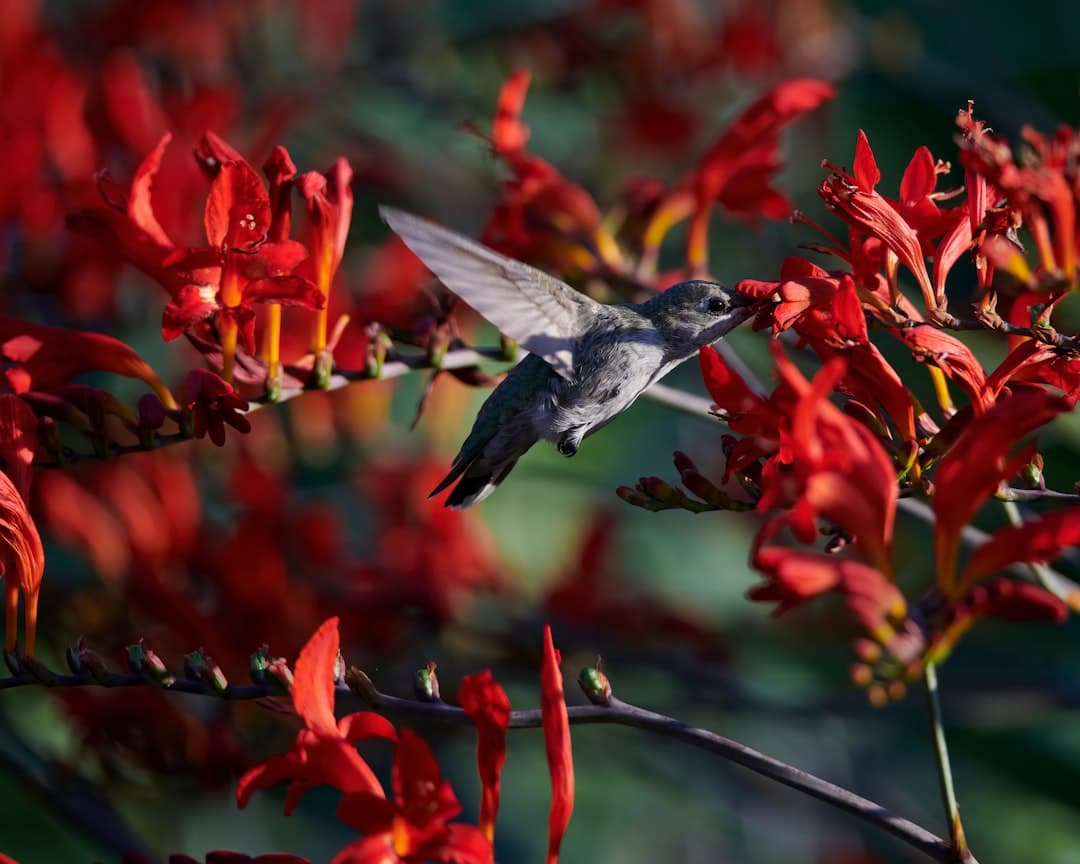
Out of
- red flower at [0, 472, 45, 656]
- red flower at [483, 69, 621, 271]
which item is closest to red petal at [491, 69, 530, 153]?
red flower at [483, 69, 621, 271]

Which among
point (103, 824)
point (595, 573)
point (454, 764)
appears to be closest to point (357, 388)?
point (595, 573)

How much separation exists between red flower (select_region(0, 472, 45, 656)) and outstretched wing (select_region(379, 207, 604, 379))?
0.55 metres

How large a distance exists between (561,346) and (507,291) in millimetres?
150

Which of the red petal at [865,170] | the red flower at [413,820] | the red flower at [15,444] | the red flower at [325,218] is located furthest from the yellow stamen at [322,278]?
the red petal at [865,170]

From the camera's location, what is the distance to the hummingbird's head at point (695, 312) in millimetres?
1856

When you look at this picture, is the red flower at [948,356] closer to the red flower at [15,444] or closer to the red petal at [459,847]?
the red petal at [459,847]

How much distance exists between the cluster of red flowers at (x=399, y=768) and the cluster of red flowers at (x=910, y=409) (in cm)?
31

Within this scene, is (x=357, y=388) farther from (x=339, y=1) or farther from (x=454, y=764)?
(x=339, y=1)

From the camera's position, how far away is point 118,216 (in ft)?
5.52

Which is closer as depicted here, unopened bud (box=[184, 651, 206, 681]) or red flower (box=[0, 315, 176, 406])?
unopened bud (box=[184, 651, 206, 681])

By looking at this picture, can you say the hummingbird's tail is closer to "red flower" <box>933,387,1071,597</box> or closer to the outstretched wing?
the outstretched wing

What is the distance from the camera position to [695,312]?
1906 mm

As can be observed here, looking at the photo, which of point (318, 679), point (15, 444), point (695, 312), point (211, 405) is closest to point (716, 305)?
point (695, 312)

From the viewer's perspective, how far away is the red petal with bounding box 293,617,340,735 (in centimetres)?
133
